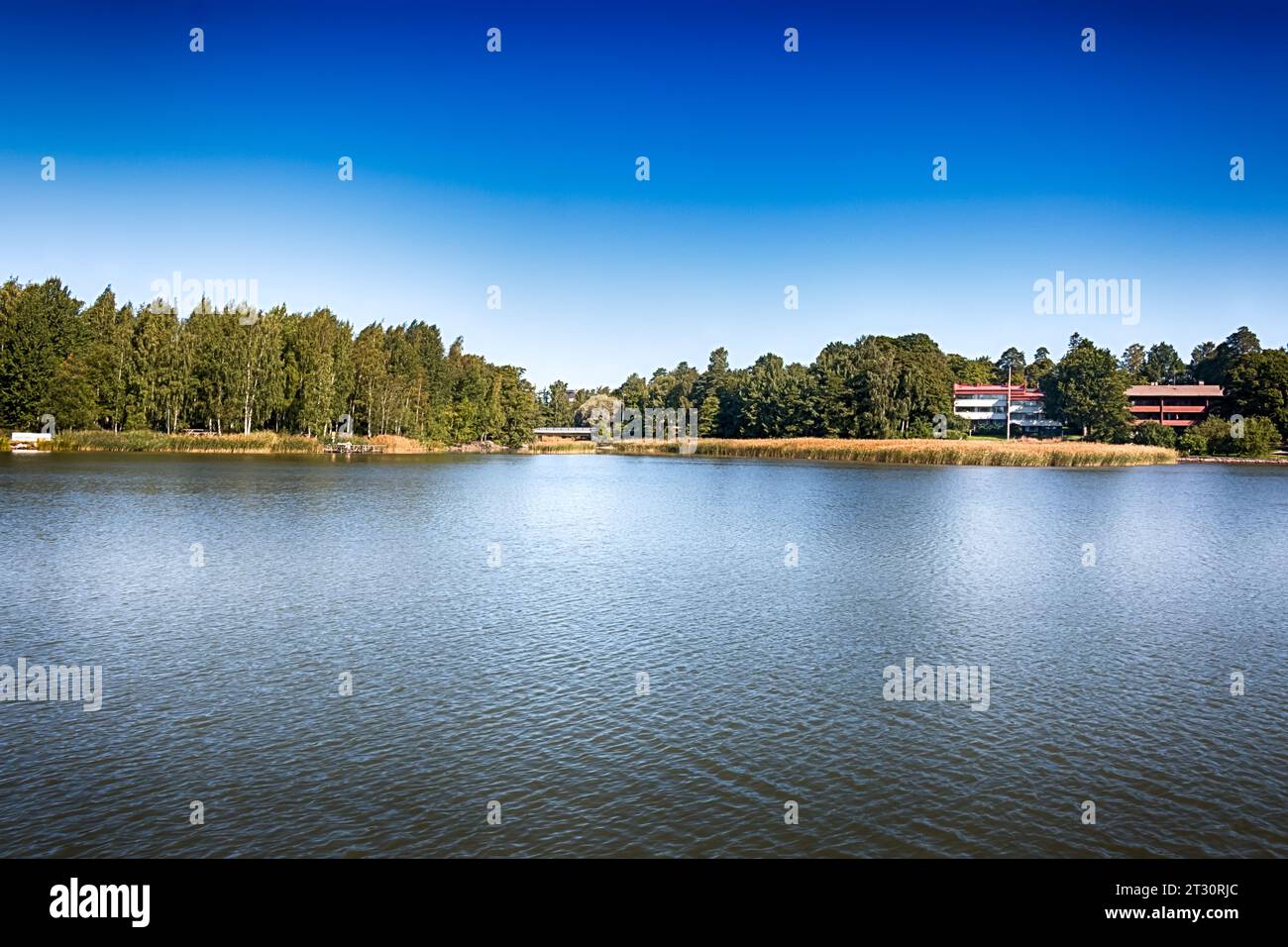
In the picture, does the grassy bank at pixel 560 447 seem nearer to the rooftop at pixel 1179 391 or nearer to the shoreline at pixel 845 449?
the shoreline at pixel 845 449

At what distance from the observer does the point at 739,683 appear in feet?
49.8

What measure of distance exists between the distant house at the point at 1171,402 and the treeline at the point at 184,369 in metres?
134

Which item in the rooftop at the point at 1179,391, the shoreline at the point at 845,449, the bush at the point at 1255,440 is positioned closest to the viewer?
the shoreline at the point at 845,449

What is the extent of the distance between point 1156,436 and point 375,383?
11413 centimetres

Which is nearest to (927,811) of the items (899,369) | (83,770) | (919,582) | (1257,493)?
(83,770)

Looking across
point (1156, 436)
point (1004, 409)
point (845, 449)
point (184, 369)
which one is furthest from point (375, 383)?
point (1004, 409)

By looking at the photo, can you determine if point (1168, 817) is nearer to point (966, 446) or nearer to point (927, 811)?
point (927, 811)

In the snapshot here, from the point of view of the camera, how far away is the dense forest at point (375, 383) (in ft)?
298

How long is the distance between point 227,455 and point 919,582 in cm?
8172

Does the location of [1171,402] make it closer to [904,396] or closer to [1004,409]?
[1004,409]

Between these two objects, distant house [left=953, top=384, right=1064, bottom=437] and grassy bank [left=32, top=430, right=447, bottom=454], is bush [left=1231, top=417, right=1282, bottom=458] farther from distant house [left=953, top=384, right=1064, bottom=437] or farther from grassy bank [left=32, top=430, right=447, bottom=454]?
grassy bank [left=32, top=430, right=447, bottom=454]
